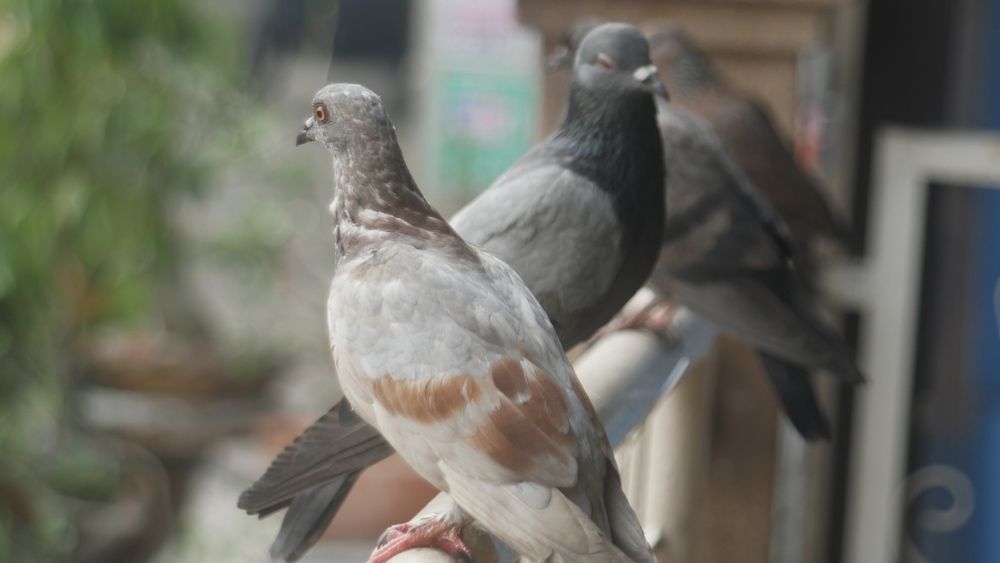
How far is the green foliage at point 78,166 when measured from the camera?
2678 millimetres

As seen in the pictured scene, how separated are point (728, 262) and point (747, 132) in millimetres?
408

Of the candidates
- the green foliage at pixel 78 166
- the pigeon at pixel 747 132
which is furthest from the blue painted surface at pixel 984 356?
the green foliage at pixel 78 166

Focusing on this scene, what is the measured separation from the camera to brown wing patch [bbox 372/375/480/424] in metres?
0.70

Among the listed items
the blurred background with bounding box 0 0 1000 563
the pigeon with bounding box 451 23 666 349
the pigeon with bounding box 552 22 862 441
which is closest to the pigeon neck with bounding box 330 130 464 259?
the pigeon with bounding box 451 23 666 349

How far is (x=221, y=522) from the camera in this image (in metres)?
3.75

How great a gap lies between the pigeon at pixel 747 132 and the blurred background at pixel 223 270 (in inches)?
25.6

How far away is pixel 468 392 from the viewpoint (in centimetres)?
69

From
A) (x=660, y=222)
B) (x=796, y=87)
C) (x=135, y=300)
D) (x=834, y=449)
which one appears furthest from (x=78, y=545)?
(x=660, y=222)

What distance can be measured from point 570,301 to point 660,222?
0.15 m

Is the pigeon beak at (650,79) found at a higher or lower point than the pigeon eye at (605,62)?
lower

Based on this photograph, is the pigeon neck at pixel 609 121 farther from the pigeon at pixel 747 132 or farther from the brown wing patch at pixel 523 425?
the pigeon at pixel 747 132

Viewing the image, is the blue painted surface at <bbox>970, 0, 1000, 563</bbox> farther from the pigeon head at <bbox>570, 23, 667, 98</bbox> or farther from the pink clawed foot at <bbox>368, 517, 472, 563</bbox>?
the pink clawed foot at <bbox>368, 517, 472, 563</bbox>

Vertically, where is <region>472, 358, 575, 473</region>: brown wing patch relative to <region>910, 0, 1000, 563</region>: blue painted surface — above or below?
above

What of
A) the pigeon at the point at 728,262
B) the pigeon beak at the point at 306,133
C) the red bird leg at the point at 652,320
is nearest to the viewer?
the pigeon beak at the point at 306,133
